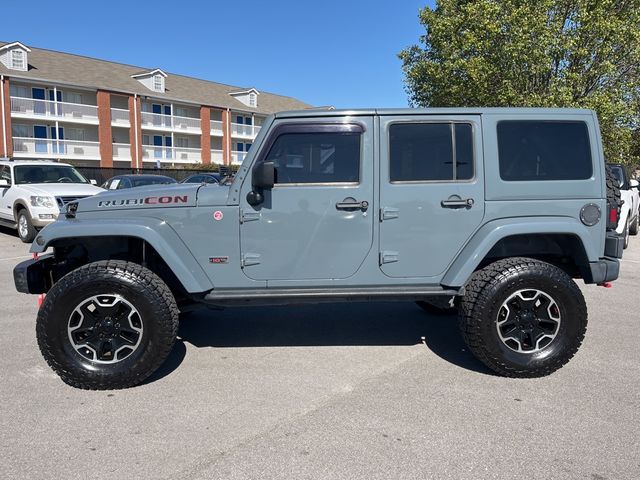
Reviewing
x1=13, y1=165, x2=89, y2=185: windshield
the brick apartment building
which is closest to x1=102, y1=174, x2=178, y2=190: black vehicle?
x1=13, y1=165, x2=89, y2=185: windshield

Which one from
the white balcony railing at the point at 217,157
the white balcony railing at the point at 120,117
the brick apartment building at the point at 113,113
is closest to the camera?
the brick apartment building at the point at 113,113

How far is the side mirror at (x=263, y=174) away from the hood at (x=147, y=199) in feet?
1.12

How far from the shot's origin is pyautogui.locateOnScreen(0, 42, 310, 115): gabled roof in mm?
Answer: 33941

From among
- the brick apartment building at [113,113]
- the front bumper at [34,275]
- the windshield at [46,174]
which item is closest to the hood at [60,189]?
the windshield at [46,174]

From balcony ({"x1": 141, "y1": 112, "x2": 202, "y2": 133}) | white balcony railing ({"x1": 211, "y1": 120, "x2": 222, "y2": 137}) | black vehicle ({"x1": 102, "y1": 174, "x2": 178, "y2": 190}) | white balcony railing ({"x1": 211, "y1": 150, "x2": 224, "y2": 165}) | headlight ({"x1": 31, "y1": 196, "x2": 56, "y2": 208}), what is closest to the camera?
headlight ({"x1": 31, "y1": 196, "x2": 56, "y2": 208})

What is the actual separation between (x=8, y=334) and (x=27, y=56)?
3590cm

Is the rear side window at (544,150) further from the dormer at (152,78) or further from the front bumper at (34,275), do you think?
the dormer at (152,78)

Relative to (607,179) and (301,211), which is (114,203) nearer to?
(301,211)

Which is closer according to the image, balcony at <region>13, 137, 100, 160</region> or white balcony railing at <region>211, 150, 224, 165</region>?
balcony at <region>13, 137, 100, 160</region>

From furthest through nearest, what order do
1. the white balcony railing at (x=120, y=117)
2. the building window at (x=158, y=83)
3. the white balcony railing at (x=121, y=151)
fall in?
the building window at (x=158, y=83)
the white balcony railing at (x=121, y=151)
the white balcony railing at (x=120, y=117)

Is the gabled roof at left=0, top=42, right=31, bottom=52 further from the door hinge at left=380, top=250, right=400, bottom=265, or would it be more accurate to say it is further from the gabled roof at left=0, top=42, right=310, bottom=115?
the door hinge at left=380, top=250, right=400, bottom=265

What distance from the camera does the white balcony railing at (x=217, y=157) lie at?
44781mm

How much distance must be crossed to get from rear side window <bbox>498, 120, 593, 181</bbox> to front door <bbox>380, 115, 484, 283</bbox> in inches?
9.0

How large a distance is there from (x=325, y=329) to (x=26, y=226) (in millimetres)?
8851
